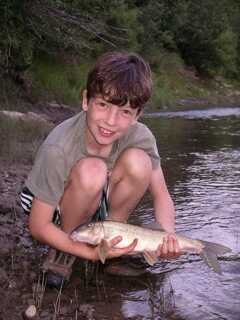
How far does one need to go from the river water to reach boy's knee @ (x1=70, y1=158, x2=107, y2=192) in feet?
2.04

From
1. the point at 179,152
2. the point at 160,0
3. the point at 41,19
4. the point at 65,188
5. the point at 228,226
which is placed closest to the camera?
the point at 65,188

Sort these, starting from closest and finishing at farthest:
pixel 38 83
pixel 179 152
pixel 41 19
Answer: pixel 41 19, pixel 179 152, pixel 38 83

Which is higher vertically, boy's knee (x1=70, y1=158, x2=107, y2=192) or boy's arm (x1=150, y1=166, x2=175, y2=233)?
boy's knee (x1=70, y1=158, x2=107, y2=192)

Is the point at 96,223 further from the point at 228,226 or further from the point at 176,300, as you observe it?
the point at 228,226

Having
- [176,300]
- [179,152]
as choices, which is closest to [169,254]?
[176,300]

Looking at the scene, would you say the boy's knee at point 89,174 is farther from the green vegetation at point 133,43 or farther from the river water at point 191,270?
the green vegetation at point 133,43

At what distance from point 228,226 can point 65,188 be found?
178 cm

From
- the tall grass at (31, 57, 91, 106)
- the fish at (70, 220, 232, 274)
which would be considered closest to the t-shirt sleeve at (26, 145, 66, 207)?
the fish at (70, 220, 232, 274)

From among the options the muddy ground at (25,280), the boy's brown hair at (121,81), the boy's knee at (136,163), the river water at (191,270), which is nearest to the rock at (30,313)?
the muddy ground at (25,280)

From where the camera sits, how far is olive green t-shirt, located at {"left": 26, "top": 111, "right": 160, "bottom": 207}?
2.95 m

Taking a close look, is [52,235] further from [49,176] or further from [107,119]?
[107,119]

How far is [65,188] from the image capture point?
10.4 ft

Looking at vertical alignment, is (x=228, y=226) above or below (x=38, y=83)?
above

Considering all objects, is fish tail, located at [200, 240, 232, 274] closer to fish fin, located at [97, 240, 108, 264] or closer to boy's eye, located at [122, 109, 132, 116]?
fish fin, located at [97, 240, 108, 264]
